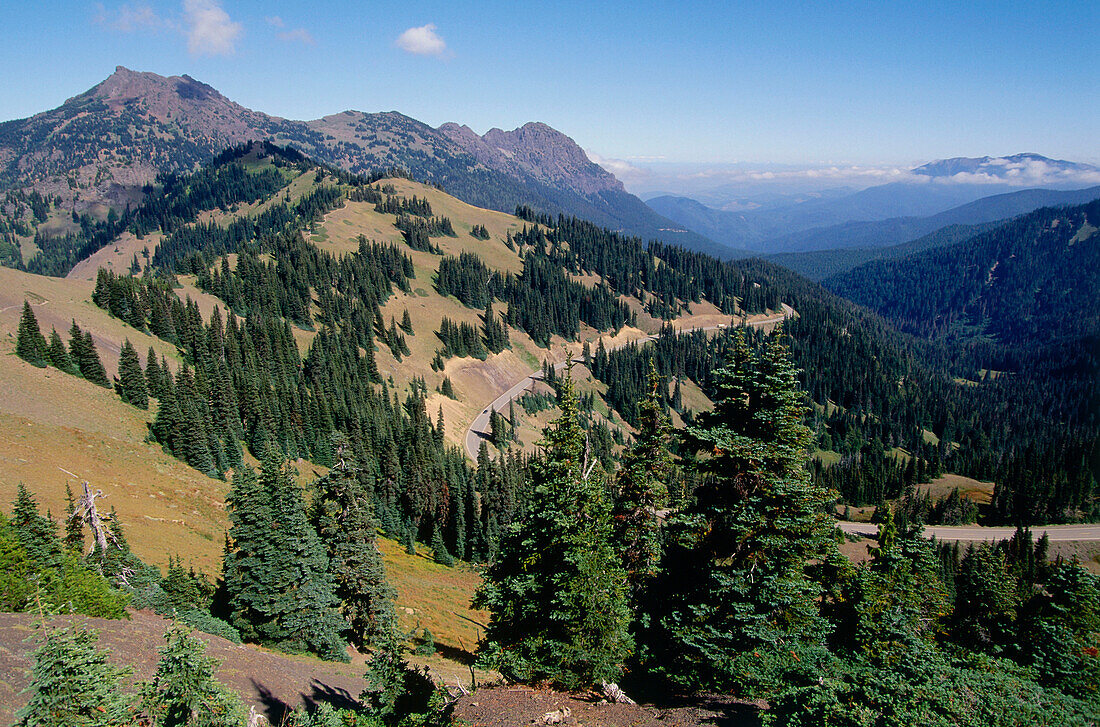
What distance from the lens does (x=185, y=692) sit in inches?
529

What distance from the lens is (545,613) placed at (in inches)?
914

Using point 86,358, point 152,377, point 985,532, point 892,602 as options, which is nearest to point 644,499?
point 892,602

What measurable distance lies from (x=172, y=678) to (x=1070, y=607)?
44.3 metres

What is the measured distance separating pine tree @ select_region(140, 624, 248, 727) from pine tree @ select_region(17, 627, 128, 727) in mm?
1116

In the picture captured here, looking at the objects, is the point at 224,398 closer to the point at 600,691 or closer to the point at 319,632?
the point at 319,632

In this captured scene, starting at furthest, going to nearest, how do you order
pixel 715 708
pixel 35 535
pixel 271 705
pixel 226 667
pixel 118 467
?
pixel 118 467 → pixel 35 535 → pixel 226 667 → pixel 271 705 → pixel 715 708

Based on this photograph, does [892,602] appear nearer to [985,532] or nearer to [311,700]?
[311,700]

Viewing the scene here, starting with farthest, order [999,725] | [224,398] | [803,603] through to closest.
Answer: [224,398] < [803,603] < [999,725]

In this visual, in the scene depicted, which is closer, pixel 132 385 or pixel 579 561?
pixel 579 561

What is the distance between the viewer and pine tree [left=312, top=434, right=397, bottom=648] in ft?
109

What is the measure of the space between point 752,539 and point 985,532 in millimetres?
128774

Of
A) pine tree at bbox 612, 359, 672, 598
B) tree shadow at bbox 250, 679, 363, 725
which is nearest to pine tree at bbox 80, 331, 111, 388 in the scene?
tree shadow at bbox 250, 679, 363, 725

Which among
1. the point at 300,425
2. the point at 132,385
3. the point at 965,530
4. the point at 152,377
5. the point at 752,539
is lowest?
the point at 965,530

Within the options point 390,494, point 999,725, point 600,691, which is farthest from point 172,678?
point 390,494
